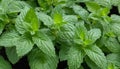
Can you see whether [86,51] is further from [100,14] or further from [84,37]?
[100,14]

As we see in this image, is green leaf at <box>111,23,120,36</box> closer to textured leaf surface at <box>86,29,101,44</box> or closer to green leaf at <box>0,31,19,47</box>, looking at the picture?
textured leaf surface at <box>86,29,101,44</box>

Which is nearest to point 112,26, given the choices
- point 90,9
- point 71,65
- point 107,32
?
point 107,32

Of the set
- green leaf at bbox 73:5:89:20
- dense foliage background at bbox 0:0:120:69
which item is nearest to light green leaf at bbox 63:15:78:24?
dense foliage background at bbox 0:0:120:69

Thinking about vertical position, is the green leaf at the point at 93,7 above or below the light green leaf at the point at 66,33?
above

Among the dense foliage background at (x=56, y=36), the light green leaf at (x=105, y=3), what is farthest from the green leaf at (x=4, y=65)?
the light green leaf at (x=105, y=3)

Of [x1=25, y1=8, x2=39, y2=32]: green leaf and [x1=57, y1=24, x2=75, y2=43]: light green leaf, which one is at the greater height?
[x1=25, y1=8, x2=39, y2=32]: green leaf

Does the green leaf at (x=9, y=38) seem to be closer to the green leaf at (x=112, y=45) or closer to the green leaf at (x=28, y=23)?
the green leaf at (x=28, y=23)
